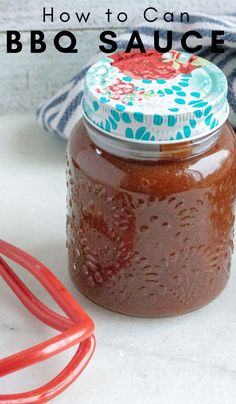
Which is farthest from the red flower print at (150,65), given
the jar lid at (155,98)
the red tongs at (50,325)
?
the red tongs at (50,325)

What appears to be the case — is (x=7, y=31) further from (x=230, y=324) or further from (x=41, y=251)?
(x=230, y=324)

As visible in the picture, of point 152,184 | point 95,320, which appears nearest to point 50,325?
point 95,320

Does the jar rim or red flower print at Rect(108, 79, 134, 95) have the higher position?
red flower print at Rect(108, 79, 134, 95)

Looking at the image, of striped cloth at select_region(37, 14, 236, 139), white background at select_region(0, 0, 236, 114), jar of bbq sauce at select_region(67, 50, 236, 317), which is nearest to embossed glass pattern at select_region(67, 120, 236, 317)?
jar of bbq sauce at select_region(67, 50, 236, 317)

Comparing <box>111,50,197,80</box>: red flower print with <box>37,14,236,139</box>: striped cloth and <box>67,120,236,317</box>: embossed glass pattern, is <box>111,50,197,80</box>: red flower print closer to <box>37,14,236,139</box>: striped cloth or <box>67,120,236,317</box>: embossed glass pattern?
<box>67,120,236,317</box>: embossed glass pattern

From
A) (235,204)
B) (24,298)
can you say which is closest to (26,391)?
(24,298)
